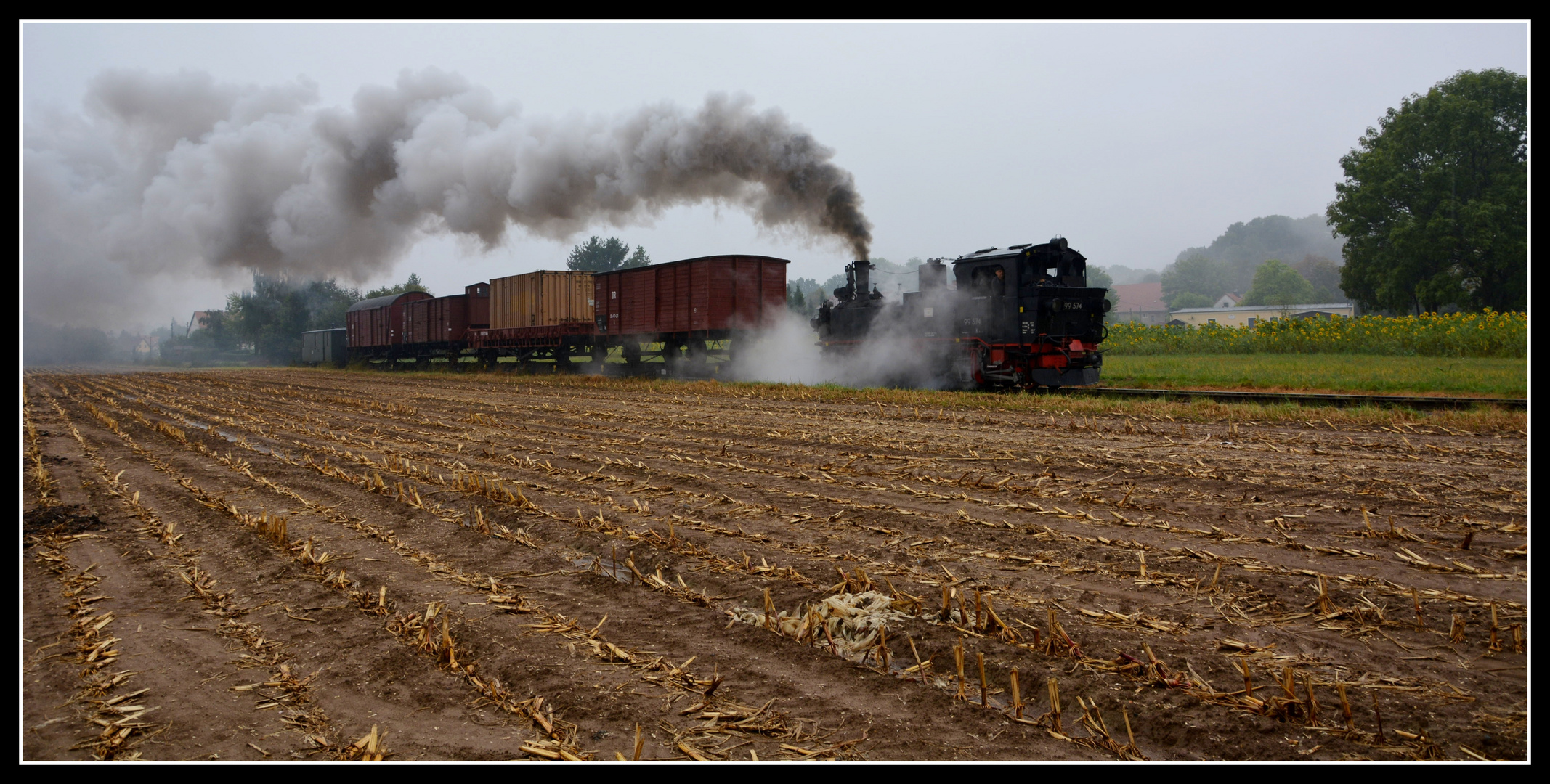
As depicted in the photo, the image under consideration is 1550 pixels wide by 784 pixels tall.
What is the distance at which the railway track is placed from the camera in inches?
491

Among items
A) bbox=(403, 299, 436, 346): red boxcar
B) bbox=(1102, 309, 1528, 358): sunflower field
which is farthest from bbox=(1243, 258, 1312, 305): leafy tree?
bbox=(403, 299, 436, 346): red boxcar

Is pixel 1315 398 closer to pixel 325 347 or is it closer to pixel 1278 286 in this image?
pixel 325 347

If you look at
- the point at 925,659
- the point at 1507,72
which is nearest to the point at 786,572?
the point at 925,659

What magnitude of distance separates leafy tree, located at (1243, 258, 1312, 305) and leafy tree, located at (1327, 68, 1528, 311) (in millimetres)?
72641

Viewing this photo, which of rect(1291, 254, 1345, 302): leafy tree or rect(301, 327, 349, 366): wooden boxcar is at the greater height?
rect(1291, 254, 1345, 302): leafy tree

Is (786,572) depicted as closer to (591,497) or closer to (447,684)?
(447,684)

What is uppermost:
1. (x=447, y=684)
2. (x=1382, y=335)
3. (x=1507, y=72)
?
(x=1507, y=72)

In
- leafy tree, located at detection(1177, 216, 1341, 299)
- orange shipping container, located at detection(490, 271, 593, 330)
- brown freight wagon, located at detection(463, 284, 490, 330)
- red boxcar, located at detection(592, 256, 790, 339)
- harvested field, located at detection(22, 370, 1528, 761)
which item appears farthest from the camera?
leafy tree, located at detection(1177, 216, 1341, 299)

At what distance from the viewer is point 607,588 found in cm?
488

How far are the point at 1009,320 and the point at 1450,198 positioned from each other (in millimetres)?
35209

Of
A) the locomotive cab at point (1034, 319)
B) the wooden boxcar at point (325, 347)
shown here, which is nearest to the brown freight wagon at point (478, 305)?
the wooden boxcar at point (325, 347)

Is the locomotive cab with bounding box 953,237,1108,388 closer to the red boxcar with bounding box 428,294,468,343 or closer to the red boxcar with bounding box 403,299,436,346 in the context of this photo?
the red boxcar with bounding box 428,294,468,343

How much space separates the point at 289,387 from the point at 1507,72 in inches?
2079

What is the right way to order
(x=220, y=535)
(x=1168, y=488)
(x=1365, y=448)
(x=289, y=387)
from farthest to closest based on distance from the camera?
(x=289, y=387) → (x=1365, y=448) → (x=1168, y=488) → (x=220, y=535)
